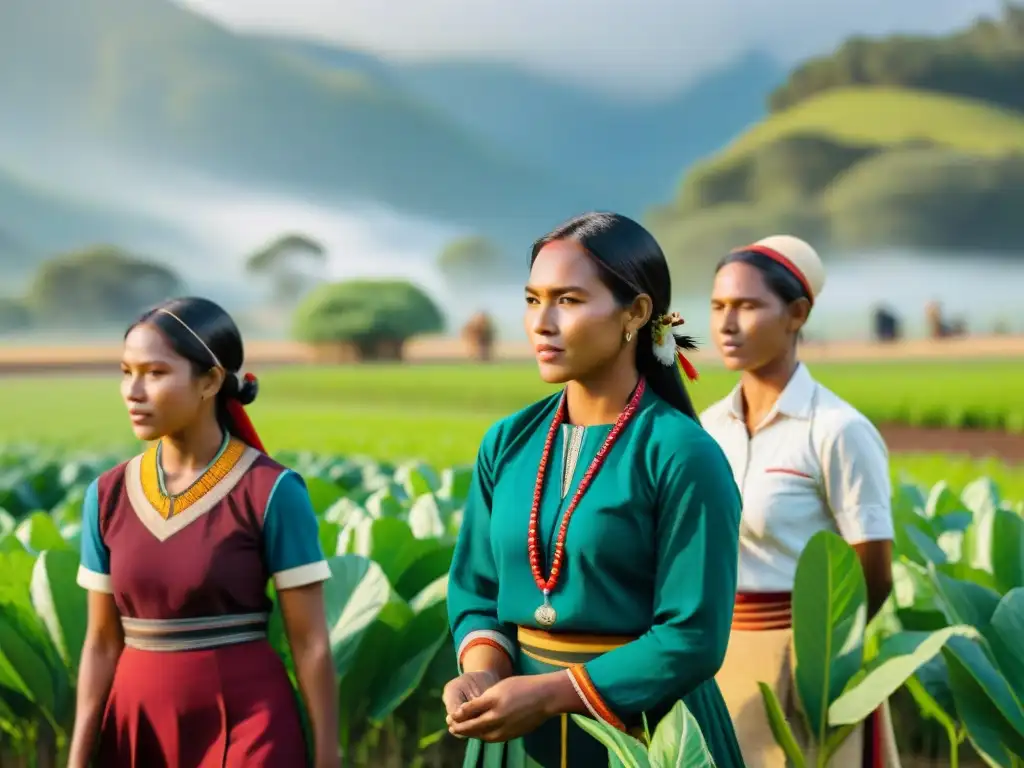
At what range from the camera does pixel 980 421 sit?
12086mm

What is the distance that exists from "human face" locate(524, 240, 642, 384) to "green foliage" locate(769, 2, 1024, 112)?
2620cm

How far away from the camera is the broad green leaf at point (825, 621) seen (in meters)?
1.95

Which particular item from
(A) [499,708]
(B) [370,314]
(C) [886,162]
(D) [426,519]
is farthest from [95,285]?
(A) [499,708]

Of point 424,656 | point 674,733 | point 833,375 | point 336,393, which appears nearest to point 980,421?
point 833,375

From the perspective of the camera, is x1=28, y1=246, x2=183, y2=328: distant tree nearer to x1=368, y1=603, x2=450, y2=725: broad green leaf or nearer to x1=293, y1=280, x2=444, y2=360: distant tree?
x1=293, y1=280, x2=444, y2=360: distant tree

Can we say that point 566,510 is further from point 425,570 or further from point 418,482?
point 418,482

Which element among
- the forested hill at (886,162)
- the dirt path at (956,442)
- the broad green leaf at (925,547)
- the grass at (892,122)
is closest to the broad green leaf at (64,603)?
the broad green leaf at (925,547)

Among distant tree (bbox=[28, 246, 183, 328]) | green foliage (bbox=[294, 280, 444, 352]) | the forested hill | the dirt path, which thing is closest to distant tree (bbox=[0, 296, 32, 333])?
distant tree (bbox=[28, 246, 183, 328])

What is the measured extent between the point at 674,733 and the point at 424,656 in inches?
43.6

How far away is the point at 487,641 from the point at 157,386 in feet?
2.01

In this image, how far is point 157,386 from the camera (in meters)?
1.79

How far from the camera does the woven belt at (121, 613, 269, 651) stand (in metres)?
1.78

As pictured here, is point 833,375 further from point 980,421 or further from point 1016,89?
point 1016,89

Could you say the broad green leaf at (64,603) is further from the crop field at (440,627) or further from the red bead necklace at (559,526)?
the red bead necklace at (559,526)
